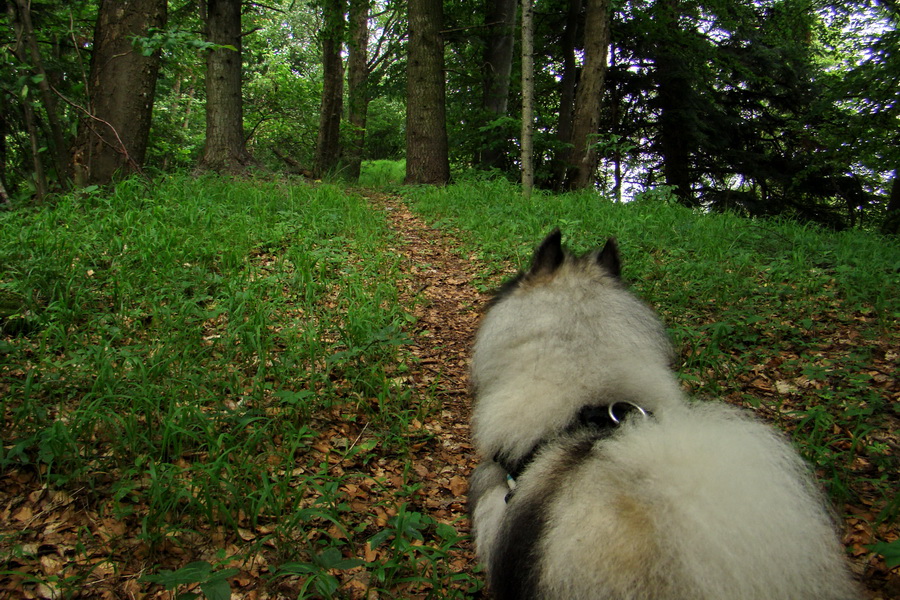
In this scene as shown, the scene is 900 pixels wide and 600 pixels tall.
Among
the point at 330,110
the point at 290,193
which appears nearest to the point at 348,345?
the point at 290,193

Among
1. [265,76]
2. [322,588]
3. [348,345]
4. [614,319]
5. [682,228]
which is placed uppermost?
[265,76]

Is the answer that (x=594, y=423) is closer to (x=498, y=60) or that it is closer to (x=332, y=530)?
(x=332, y=530)

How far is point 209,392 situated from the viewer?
2977 mm

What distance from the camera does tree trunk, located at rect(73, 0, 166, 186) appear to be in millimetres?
5594

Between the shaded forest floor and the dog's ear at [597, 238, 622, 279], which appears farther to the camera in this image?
the dog's ear at [597, 238, 622, 279]

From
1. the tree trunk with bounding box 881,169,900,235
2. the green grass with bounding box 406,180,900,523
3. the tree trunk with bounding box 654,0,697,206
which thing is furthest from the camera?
the tree trunk with bounding box 654,0,697,206

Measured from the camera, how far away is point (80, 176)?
5.74 meters

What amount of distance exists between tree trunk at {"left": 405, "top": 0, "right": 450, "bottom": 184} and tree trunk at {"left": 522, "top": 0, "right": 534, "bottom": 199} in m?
1.96

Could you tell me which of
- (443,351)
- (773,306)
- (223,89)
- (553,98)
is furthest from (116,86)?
(553,98)

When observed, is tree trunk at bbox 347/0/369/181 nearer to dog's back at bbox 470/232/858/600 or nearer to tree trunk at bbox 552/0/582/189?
tree trunk at bbox 552/0/582/189

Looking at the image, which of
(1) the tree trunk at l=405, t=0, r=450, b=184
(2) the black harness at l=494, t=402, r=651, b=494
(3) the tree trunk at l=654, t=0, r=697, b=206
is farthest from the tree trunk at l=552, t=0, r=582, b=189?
(2) the black harness at l=494, t=402, r=651, b=494

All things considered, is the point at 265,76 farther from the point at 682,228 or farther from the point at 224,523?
the point at 224,523

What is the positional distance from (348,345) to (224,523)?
162 centimetres

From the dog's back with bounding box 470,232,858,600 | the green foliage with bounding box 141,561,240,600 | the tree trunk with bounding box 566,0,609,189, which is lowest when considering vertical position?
the green foliage with bounding box 141,561,240,600
